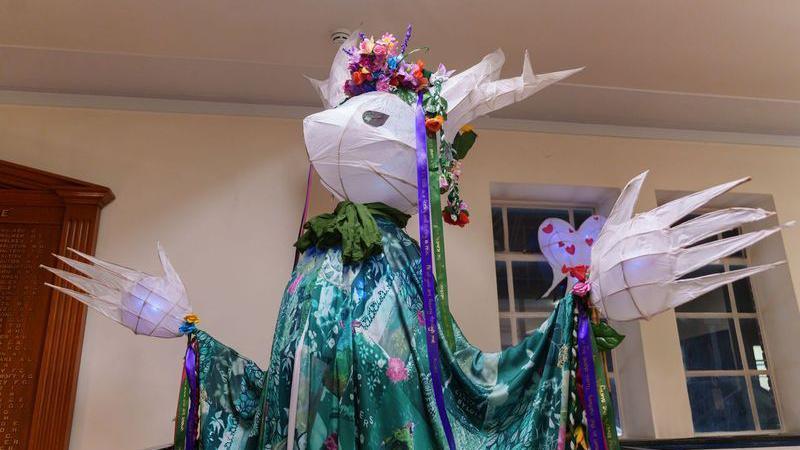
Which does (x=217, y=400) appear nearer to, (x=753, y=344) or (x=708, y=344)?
(x=708, y=344)

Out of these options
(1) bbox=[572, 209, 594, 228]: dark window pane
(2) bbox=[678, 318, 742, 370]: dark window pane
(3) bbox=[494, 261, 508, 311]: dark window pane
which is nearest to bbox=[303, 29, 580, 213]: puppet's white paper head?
(3) bbox=[494, 261, 508, 311]: dark window pane

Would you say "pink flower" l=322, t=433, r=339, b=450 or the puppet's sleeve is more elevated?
the puppet's sleeve

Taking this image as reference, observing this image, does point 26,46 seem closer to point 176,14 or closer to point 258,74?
point 176,14

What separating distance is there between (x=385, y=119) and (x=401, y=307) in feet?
1.39

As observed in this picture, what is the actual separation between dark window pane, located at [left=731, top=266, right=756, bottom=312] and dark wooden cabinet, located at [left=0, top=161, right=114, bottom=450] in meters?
2.64

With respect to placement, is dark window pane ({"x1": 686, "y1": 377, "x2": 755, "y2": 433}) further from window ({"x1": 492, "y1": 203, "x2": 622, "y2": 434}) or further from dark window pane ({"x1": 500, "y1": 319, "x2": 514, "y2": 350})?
dark window pane ({"x1": 500, "y1": 319, "x2": 514, "y2": 350})

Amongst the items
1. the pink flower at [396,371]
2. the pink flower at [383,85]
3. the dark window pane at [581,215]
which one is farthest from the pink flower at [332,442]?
the dark window pane at [581,215]

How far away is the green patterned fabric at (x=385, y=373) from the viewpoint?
1.04 metres

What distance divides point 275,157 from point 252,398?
3.60ft

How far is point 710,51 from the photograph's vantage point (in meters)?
1.97

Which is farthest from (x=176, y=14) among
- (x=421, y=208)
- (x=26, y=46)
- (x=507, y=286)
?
(x=507, y=286)

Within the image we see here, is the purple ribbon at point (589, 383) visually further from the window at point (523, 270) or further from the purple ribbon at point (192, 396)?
the window at point (523, 270)

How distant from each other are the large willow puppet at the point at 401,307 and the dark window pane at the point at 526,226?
1140 millimetres

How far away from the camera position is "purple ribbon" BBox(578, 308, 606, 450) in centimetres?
100
